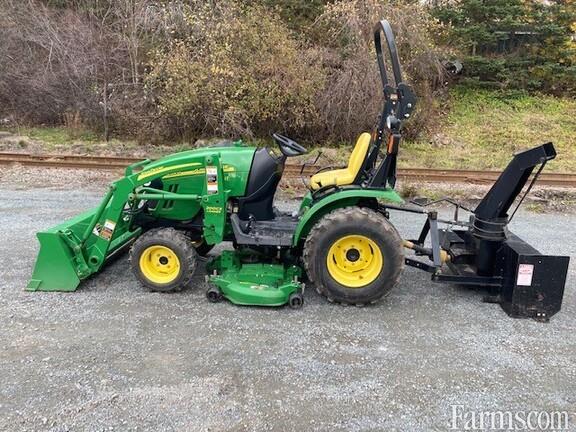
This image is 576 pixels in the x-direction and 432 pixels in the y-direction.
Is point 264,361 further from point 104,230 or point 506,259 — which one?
point 506,259

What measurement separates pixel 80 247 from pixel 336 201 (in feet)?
7.42

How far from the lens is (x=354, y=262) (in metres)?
4.07

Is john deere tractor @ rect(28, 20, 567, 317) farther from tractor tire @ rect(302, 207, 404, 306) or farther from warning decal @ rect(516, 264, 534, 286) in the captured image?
warning decal @ rect(516, 264, 534, 286)

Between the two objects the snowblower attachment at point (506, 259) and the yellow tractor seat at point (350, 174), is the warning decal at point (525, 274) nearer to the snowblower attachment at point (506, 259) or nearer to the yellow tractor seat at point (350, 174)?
the snowblower attachment at point (506, 259)

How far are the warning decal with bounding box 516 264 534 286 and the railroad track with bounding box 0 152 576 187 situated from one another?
5327 millimetres

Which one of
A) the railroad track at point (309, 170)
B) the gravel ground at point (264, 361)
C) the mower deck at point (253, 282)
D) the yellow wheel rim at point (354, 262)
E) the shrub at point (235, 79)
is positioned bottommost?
the gravel ground at point (264, 361)

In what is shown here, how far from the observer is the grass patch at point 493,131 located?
11.4 meters

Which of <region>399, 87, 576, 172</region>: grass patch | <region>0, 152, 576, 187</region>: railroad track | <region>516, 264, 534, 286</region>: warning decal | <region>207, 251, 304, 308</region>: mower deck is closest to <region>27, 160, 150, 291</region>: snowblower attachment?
<region>207, 251, 304, 308</region>: mower deck

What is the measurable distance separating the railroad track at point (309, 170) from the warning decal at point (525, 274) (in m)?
5.33

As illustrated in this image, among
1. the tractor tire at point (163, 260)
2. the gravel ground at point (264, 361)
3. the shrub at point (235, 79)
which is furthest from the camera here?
the shrub at point (235, 79)

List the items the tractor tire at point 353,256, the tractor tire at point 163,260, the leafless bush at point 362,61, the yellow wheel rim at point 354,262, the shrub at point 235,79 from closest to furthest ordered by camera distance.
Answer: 1. the tractor tire at point 353,256
2. the yellow wheel rim at point 354,262
3. the tractor tire at point 163,260
4. the shrub at point 235,79
5. the leafless bush at point 362,61

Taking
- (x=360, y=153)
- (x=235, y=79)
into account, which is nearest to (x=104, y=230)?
(x=360, y=153)

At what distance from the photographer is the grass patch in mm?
11359

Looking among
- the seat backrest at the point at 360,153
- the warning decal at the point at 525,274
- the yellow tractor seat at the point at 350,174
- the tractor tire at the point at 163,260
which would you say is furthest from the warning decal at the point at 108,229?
the warning decal at the point at 525,274
